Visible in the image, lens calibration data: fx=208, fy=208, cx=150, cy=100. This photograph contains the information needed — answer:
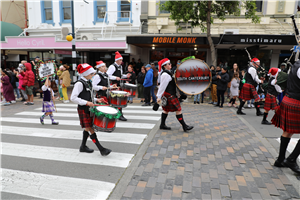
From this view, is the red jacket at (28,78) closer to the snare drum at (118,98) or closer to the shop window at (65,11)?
the snare drum at (118,98)

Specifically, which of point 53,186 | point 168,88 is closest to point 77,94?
Answer: point 53,186

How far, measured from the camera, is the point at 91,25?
16.0 m

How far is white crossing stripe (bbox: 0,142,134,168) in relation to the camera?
4.12 meters

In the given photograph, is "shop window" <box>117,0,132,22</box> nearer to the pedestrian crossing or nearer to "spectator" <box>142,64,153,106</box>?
"spectator" <box>142,64,153,106</box>

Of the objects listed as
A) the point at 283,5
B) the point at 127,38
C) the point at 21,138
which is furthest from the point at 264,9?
the point at 21,138

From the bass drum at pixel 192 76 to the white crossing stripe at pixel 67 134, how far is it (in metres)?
1.69

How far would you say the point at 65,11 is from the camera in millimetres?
16609

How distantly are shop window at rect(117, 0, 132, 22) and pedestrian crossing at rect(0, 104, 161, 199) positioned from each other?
35.5ft

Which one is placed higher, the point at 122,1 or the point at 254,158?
the point at 122,1

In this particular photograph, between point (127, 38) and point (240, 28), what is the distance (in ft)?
25.1

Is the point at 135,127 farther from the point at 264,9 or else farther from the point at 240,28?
the point at 264,9

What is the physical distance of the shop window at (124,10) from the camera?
15.5 metres

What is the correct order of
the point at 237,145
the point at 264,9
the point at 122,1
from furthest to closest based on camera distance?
1. the point at 122,1
2. the point at 264,9
3. the point at 237,145

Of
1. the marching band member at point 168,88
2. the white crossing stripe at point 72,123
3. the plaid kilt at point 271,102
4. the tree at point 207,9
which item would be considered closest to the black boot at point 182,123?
the marching band member at point 168,88
